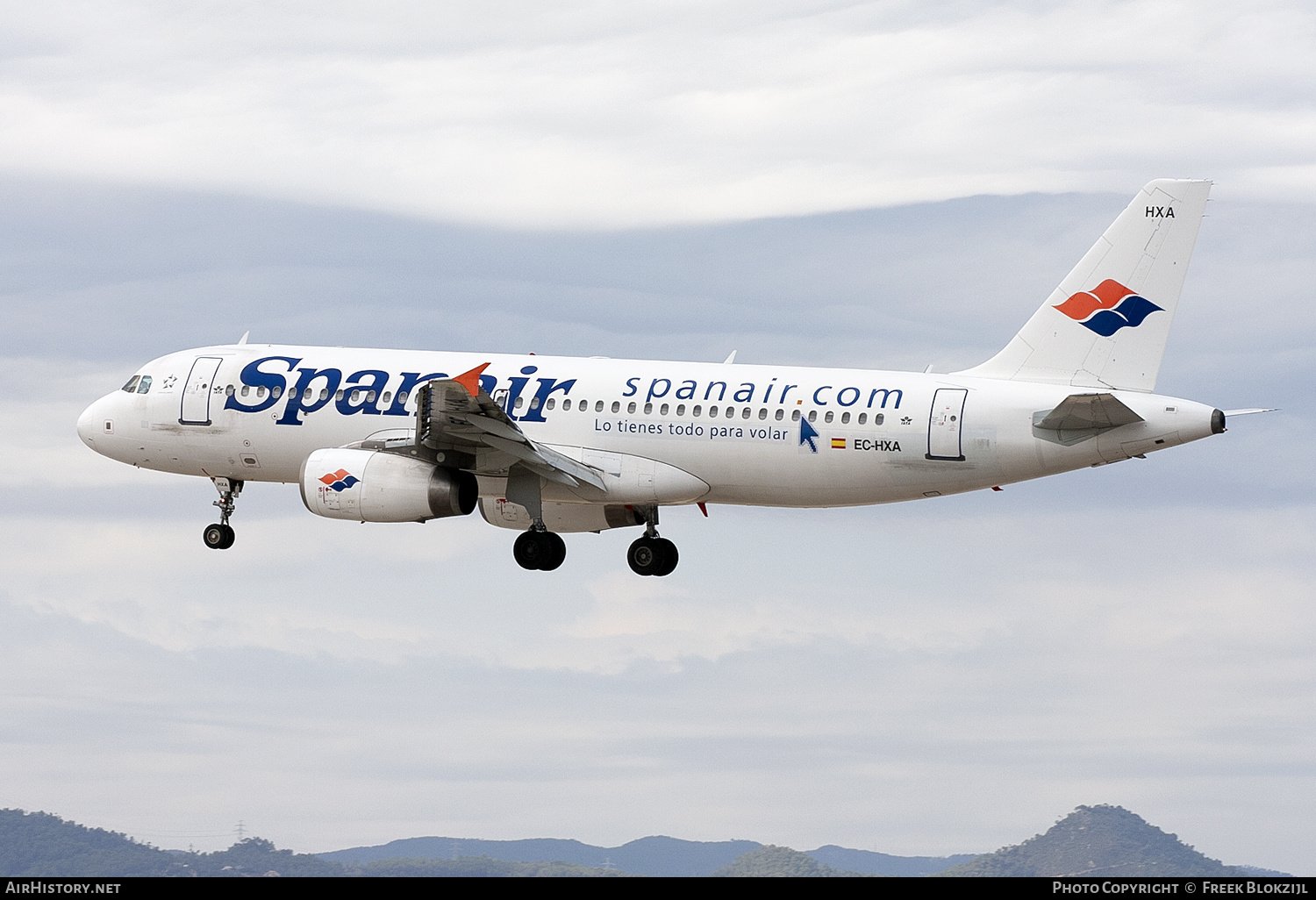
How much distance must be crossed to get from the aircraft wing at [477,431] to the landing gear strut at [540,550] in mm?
2809

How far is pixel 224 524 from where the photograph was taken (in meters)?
54.1

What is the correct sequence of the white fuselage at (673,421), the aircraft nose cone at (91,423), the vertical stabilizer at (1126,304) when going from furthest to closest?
the aircraft nose cone at (91,423), the vertical stabilizer at (1126,304), the white fuselage at (673,421)

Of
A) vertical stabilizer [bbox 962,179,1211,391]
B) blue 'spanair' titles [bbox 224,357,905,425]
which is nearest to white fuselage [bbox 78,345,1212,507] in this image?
blue 'spanair' titles [bbox 224,357,905,425]

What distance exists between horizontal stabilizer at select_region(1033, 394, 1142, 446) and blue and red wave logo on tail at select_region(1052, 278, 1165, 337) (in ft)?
10.6

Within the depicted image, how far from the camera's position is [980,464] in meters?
44.8

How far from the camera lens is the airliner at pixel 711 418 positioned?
4478cm

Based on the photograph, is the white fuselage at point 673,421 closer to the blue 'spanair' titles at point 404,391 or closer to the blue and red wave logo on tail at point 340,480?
the blue 'spanair' titles at point 404,391

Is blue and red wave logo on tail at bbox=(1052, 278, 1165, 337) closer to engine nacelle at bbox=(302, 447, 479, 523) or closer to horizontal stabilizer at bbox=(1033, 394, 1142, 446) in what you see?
horizontal stabilizer at bbox=(1033, 394, 1142, 446)

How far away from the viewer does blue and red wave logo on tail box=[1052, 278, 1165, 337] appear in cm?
4575

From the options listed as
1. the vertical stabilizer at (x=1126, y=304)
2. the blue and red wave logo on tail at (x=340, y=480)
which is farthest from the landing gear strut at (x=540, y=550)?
the vertical stabilizer at (x=1126, y=304)

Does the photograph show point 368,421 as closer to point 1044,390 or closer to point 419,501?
point 419,501

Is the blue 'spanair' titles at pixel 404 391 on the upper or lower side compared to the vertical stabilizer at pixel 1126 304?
lower

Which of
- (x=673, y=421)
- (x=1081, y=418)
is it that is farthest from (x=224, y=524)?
(x=1081, y=418)
